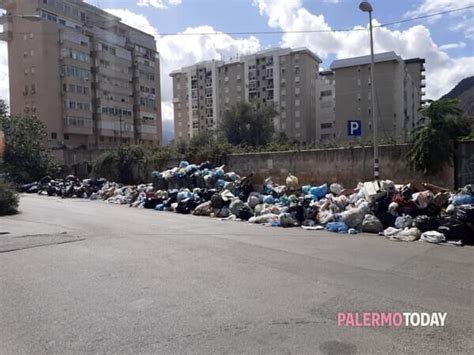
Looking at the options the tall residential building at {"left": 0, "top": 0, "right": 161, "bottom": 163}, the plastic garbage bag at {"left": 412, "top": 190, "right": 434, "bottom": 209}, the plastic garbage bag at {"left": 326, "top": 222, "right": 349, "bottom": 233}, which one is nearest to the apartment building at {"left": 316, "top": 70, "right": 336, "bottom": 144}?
the tall residential building at {"left": 0, "top": 0, "right": 161, "bottom": 163}

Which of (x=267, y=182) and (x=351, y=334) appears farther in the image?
(x=267, y=182)

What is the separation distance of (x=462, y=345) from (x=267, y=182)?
14624mm

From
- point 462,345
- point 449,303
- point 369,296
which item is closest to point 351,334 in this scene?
point 462,345

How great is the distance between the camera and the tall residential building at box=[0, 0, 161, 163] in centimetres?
7100

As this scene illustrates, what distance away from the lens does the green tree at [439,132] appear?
579 inches

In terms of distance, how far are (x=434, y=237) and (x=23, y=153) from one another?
3302 cm

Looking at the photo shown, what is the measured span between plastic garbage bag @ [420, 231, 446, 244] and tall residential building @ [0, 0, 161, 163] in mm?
61161

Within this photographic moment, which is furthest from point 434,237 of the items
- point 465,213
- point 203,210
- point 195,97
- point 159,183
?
point 195,97

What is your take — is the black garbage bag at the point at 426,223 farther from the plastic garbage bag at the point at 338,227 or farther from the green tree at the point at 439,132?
the green tree at the point at 439,132

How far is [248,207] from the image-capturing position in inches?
613

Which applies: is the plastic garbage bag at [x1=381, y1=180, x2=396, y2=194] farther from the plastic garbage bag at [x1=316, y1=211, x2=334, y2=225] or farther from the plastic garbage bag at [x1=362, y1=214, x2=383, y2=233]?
the plastic garbage bag at [x1=316, y1=211, x2=334, y2=225]

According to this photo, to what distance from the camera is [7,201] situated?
1703 centimetres

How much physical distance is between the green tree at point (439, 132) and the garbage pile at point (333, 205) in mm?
2327

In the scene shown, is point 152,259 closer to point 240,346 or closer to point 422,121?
point 240,346
